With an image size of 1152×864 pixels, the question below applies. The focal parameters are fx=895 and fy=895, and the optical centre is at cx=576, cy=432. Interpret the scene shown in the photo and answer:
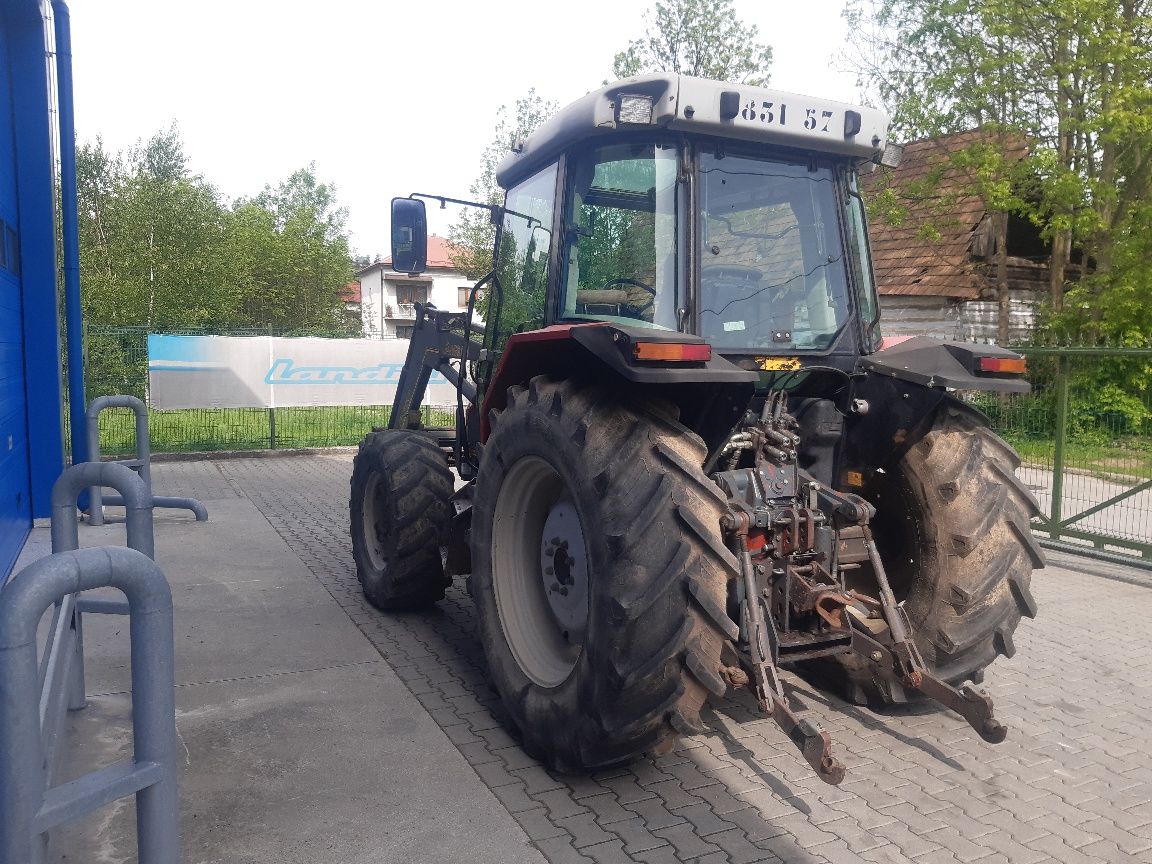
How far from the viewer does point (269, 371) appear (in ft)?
43.3

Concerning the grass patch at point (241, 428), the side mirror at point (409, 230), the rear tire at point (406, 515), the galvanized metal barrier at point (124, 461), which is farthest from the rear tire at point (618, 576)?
the grass patch at point (241, 428)

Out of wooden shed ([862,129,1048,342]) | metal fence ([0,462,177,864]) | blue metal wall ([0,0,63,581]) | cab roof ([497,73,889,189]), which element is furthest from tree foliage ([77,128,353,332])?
metal fence ([0,462,177,864])

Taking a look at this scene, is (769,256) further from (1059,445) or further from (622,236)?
(1059,445)

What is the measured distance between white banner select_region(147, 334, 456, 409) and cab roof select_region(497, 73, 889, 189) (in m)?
7.83

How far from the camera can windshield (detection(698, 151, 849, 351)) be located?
388 cm

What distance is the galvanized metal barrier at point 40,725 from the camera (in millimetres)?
1657

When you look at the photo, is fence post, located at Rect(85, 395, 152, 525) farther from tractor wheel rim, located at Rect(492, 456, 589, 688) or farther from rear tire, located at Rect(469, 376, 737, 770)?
rear tire, located at Rect(469, 376, 737, 770)

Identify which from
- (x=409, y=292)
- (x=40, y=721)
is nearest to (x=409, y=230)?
(x=40, y=721)

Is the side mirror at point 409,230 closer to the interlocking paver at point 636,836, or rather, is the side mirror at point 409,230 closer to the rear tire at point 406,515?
the rear tire at point 406,515

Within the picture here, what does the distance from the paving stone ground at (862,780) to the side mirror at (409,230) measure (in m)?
2.25

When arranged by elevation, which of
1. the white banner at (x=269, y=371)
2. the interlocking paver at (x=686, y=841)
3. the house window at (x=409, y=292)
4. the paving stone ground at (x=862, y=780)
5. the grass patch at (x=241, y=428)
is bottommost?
the paving stone ground at (x=862, y=780)

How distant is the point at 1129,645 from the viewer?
5551 millimetres

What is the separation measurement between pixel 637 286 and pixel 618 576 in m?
1.38

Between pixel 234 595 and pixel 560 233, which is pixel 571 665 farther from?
pixel 234 595
